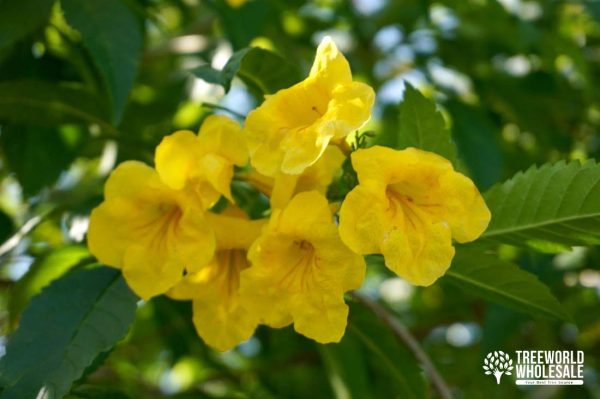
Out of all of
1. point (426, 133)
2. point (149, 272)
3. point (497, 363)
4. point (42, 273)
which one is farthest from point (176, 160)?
point (497, 363)

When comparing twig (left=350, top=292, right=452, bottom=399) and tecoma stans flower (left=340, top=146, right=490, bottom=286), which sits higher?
tecoma stans flower (left=340, top=146, right=490, bottom=286)

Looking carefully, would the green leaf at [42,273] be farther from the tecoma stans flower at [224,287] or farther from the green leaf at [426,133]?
the green leaf at [426,133]

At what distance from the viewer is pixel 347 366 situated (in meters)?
1.88

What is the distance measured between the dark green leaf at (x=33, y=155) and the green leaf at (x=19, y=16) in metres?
0.33

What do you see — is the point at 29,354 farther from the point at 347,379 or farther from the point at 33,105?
the point at 347,379

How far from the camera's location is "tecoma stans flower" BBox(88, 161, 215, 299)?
129 cm

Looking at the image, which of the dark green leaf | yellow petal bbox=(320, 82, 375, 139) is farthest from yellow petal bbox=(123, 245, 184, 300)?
the dark green leaf

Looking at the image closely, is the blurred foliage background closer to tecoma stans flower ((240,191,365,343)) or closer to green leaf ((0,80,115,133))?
green leaf ((0,80,115,133))

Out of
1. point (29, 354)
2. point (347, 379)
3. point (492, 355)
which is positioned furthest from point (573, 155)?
point (29, 354)

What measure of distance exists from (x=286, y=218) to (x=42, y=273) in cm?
65

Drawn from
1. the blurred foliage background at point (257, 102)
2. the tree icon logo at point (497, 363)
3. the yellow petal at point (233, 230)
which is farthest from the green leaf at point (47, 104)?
the tree icon logo at point (497, 363)

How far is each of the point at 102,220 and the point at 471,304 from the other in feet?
5.72

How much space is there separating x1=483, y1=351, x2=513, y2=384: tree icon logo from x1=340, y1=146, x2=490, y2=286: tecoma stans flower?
84 cm

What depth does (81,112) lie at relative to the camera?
1.79 metres
